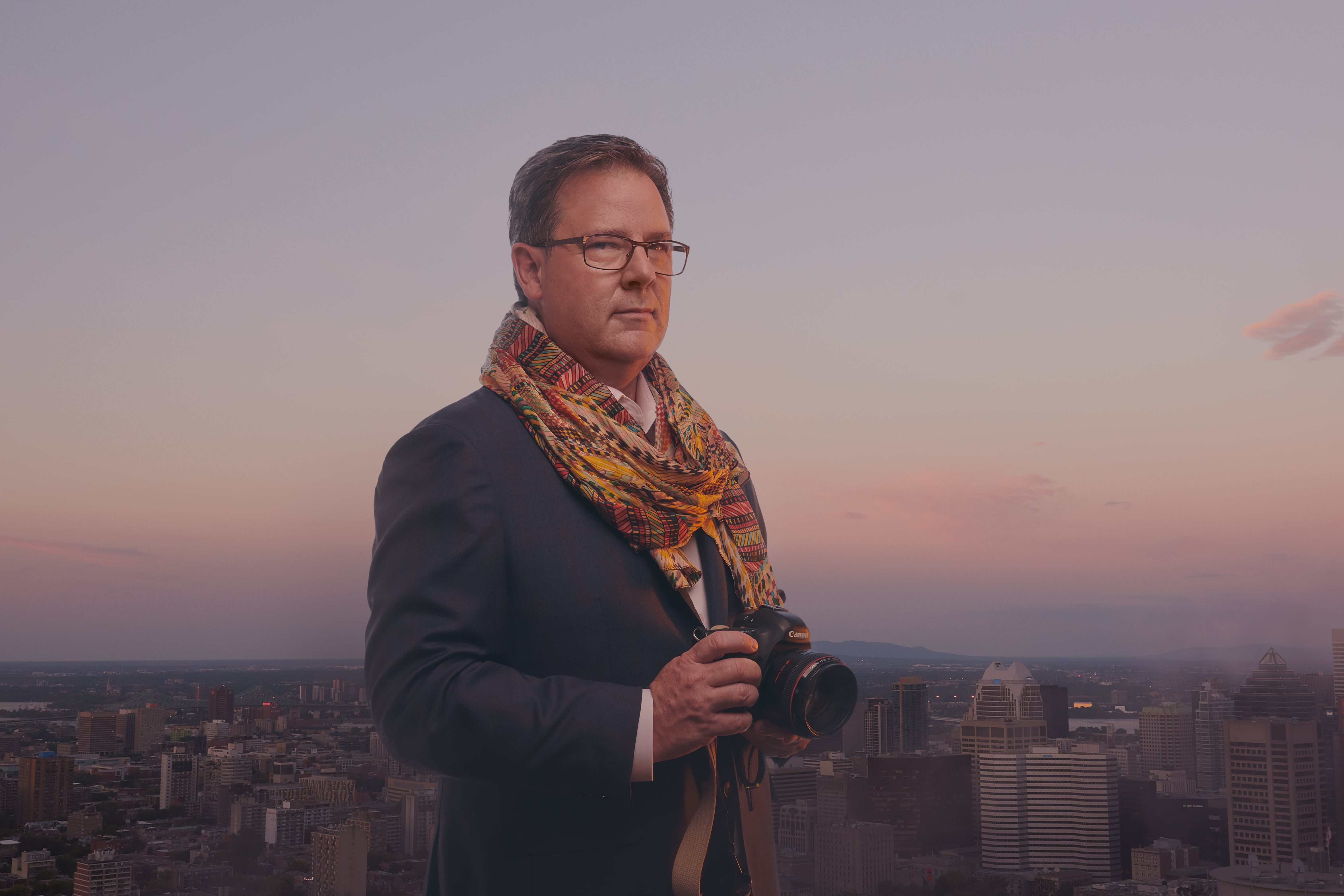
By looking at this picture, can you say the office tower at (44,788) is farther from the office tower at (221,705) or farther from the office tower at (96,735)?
the office tower at (221,705)

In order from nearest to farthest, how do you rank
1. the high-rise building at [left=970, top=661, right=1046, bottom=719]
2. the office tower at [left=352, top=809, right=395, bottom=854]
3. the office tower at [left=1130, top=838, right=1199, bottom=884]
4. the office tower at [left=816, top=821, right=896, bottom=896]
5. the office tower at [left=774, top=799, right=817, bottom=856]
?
the office tower at [left=352, top=809, right=395, bottom=854] → the office tower at [left=774, top=799, right=817, bottom=856] → the office tower at [left=816, top=821, right=896, bottom=896] → the office tower at [left=1130, top=838, right=1199, bottom=884] → the high-rise building at [left=970, top=661, right=1046, bottom=719]

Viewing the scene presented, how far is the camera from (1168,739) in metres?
20.6

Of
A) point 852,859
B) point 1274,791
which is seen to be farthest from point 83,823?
point 1274,791

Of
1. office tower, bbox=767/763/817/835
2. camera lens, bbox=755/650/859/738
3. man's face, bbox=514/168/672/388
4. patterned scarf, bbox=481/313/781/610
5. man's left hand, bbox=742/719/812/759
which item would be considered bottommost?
office tower, bbox=767/763/817/835

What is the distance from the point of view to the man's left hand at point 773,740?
113cm

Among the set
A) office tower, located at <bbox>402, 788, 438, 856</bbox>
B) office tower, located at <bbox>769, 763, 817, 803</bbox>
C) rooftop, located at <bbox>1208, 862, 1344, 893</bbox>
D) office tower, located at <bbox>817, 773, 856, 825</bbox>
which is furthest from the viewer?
office tower, located at <bbox>817, 773, 856, 825</bbox>

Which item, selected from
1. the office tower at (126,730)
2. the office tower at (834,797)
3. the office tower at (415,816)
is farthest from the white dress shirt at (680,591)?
the office tower at (834,797)

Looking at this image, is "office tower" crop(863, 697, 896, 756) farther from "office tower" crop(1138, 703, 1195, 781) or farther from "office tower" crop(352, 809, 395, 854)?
"office tower" crop(352, 809, 395, 854)

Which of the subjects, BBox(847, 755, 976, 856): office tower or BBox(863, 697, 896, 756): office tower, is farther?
BBox(863, 697, 896, 756): office tower

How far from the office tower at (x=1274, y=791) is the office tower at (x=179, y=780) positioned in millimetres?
16770

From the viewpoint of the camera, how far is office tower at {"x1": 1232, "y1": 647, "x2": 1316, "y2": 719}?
19.8 meters

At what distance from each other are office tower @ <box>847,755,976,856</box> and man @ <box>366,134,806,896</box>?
52.9 feet

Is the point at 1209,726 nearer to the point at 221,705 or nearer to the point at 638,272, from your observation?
the point at 221,705

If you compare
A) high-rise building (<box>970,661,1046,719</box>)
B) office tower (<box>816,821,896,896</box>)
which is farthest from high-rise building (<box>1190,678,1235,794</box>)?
office tower (<box>816,821,896,896</box>)
